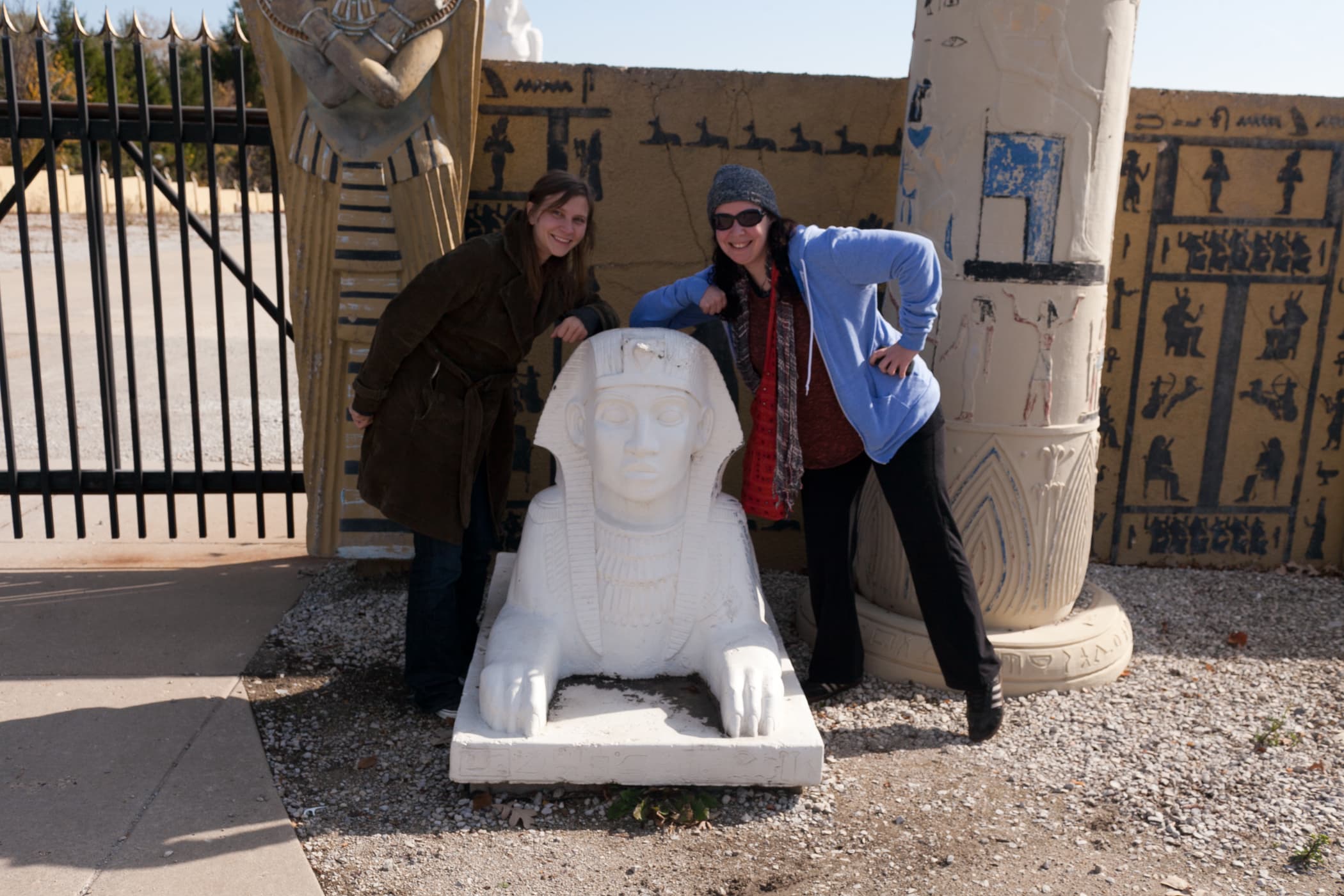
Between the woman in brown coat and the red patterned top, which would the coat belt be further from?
the red patterned top

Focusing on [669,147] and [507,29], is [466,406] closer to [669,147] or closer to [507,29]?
[669,147]

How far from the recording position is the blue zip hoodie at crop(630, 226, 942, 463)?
9.68ft

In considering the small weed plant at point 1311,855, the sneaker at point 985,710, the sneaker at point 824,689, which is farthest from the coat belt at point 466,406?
the small weed plant at point 1311,855

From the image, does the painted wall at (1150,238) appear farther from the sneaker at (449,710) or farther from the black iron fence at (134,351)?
the sneaker at (449,710)

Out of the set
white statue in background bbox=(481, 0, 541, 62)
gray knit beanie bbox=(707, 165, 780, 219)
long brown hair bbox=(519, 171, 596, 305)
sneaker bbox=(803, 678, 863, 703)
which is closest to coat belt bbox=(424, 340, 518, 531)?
long brown hair bbox=(519, 171, 596, 305)

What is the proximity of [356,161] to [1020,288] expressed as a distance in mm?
2504

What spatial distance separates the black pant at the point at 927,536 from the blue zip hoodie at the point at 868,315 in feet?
0.34

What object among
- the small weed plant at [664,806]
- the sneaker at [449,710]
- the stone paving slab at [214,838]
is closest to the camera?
the stone paving slab at [214,838]

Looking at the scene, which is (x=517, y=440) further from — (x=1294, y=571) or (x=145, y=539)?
(x=1294, y=571)

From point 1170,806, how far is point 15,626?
4.12 m

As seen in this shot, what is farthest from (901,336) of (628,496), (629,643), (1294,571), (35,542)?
(35,542)

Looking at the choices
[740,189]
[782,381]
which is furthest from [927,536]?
[740,189]

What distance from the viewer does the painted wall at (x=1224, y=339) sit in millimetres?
4582

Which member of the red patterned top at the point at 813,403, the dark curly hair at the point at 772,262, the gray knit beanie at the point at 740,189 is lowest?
the red patterned top at the point at 813,403
